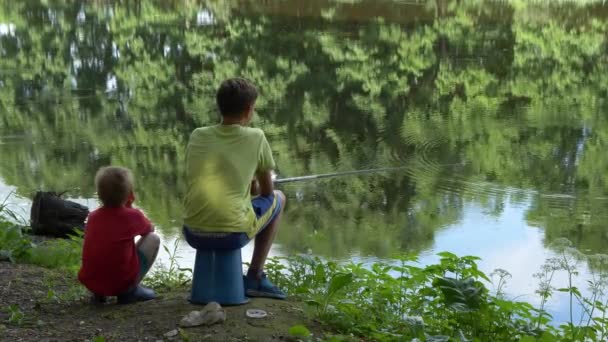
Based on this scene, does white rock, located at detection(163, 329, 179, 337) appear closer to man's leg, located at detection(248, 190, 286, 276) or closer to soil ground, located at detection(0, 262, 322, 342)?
soil ground, located at detection(0, 262, 322, 342)

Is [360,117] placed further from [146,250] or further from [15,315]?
[15,315]

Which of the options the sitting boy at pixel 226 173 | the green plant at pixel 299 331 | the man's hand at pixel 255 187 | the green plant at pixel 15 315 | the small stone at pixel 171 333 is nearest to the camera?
the green plant at pixel 299 331

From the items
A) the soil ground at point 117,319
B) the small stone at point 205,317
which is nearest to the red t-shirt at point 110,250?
the soil ground at point 117,319

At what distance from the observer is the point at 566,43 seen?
55.8ft

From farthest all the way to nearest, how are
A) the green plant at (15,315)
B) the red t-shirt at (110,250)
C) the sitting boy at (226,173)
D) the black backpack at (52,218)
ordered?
the black backpack at (52,218) < the red t-shirt at (110,250) < the sitting boy at (226,173) < the green plant at (15,315)

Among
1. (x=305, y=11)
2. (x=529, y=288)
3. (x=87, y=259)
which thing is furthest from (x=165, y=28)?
(x=87, y=259)

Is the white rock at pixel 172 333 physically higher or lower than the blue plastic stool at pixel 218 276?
lower

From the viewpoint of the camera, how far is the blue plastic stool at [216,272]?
356 cm

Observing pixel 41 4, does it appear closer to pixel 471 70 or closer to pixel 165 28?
pixel 165 28

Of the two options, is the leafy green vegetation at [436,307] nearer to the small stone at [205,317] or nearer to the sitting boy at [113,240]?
the small stone at [205,317]

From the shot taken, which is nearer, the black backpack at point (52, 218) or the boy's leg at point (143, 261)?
the boy's leg at point (143, 261)

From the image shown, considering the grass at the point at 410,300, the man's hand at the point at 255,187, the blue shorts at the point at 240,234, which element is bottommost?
the grass at the point at 410,300

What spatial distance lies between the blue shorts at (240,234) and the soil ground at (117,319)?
0.24 metres

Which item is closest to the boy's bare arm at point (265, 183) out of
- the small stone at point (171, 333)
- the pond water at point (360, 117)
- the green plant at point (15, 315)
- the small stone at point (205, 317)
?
the small stone at point (205, 317)
